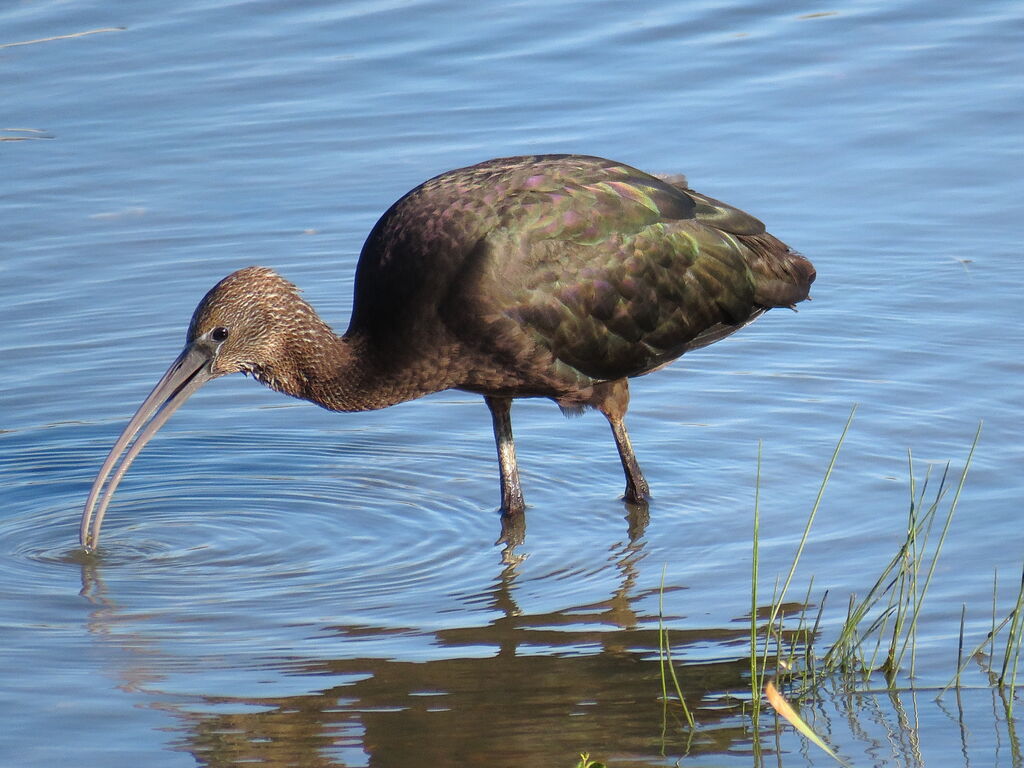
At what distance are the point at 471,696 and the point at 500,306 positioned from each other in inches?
69.8

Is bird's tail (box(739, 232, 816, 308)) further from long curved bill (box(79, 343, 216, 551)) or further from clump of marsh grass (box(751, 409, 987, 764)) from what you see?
long curved bill (box(79, 343, 216, 551))

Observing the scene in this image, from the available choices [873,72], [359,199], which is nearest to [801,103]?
[873,72]

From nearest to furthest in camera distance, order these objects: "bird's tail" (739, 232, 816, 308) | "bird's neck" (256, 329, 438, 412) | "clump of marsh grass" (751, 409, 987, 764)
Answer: "clump of marsh grass" (751, 409, 987, 764) < "bird's neck" (256, 329, 438, 412) < "bird's tail" (739, 232, 816, 308)

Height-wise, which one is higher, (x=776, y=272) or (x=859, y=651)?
(x=776, y=272)

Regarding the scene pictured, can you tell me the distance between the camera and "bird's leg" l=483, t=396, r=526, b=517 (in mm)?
7102

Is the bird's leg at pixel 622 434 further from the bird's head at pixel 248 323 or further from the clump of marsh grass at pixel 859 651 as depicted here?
the clump of marsh grass at pixel 859 651

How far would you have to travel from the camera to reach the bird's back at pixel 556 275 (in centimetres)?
662

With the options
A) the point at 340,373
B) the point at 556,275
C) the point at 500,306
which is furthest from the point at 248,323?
the point at 556,275

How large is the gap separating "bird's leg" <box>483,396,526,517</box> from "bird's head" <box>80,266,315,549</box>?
832 millimetres

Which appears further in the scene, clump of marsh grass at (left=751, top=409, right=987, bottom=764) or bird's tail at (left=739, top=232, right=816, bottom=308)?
bird's tail at (left=739, top=232, right=816, bottom=308)

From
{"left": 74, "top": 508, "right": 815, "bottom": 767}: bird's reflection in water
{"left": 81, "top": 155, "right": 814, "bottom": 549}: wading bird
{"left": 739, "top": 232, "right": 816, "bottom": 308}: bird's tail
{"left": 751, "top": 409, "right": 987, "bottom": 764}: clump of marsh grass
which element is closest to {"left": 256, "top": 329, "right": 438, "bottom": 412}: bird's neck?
{"left": 81, "top": 155, "right": 814, "bottom": 549}: wading bird

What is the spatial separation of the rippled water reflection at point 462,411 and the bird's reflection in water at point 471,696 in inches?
0.6

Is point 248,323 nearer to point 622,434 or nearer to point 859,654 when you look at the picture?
point 622,434

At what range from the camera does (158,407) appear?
677 cm
